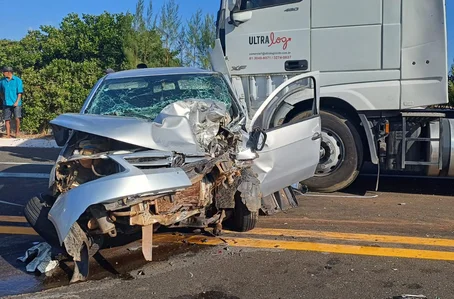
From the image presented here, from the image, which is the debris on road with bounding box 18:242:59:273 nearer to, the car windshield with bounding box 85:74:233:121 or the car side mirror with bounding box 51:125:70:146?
the car side mirror with bounding box 51:125:70:146

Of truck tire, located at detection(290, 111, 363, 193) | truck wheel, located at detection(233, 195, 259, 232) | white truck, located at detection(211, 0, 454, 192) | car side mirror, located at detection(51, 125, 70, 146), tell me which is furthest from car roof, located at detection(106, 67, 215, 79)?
truck wheel, located at detection(233, 195, 259, 232)

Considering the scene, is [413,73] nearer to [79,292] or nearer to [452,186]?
[452,186]

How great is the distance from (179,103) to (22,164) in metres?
6.01

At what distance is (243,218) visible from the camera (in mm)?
5062

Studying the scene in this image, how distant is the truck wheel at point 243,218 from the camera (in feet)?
16.5

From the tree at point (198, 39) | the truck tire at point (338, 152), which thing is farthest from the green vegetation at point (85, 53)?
the truck tire at point (338, 152)

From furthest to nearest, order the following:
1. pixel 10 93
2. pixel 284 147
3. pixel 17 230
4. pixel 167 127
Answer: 1. pixel 10 93
2. pixel 17 230
3. pixel 284 147
4. pixel 167 127

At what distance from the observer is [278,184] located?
5.38 metres

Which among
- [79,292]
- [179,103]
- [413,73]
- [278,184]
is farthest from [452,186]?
[79,292]

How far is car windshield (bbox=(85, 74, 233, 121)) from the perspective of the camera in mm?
5324

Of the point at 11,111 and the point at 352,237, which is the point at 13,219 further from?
the point at 11,111

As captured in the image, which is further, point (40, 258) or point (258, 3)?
point (258, 3)

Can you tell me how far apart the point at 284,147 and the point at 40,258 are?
265cm

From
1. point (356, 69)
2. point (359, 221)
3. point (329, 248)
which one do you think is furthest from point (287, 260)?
point (356, 69)
